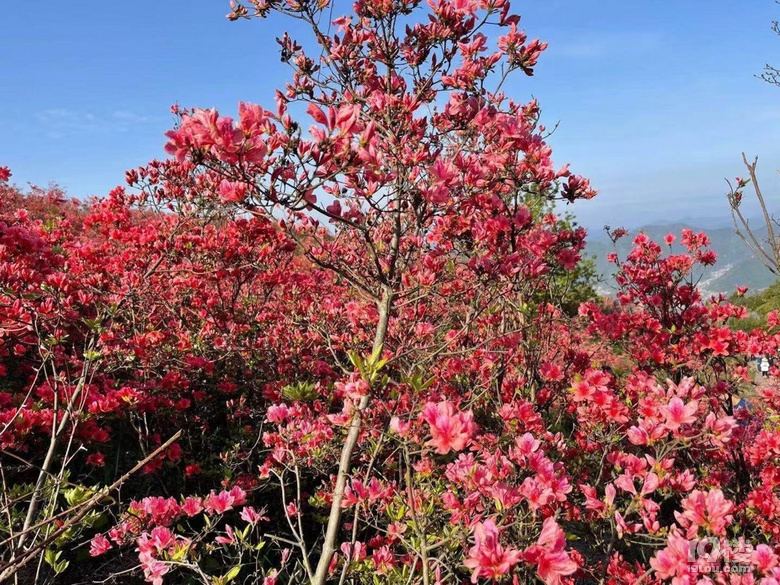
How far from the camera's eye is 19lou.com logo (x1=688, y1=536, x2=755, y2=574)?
1.67m

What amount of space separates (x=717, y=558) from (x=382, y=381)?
56.6 inches

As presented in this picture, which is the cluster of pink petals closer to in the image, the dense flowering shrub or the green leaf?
the dense flowering shrub

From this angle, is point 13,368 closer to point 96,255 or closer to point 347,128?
point 96,255

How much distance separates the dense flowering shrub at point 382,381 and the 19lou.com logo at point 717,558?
0.04ft

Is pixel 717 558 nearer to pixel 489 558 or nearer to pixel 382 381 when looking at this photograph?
pixel 489 558

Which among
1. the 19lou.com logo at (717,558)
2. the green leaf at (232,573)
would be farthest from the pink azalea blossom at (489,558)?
the green leaf at (232,573)

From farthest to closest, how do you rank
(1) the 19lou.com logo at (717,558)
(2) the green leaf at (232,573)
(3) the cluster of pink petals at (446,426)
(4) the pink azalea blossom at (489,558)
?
(2) the green leaf at (232,573)
(1) the 19lou.com logo at (717,558)
(3) the cluster of pink petals at (446,426)
(4) the pink azalea blossom at (489,558)

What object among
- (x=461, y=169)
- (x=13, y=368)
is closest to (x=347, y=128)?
(x=461, y=169)

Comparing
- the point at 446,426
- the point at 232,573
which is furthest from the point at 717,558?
the point at 232,573

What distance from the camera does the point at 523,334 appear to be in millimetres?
3525

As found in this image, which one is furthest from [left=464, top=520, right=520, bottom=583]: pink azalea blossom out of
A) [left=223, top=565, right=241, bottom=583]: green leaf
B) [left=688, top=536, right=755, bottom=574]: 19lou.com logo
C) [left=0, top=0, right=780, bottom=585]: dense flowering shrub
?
[left=223, top=565, right=241, bottom=583]: green leaf

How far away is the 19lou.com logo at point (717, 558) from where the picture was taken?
167 cm

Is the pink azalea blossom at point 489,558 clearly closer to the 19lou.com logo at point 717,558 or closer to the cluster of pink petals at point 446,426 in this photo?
the cluster of pink petals at point 446,426

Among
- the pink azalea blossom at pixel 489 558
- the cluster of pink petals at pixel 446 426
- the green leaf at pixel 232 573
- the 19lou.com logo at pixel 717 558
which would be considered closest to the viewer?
the pink azalea blossom at pixel 489 558
